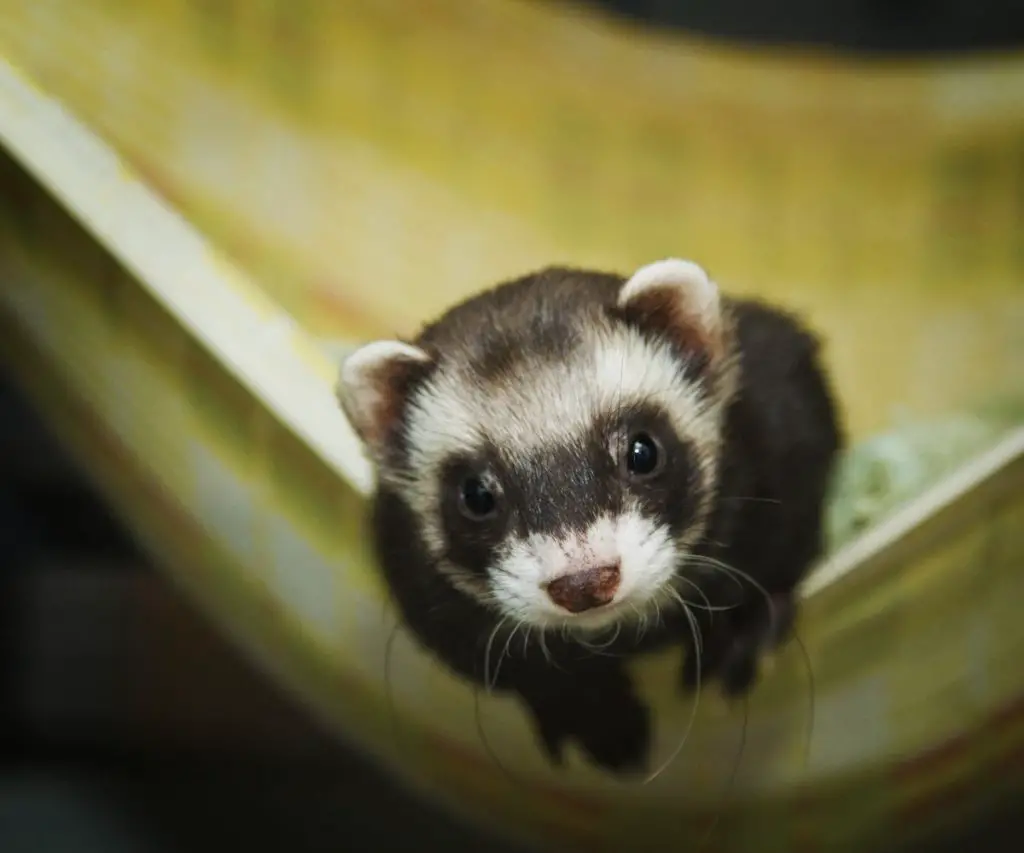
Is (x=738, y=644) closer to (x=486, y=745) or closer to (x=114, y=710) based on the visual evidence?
(x=486, y=745)

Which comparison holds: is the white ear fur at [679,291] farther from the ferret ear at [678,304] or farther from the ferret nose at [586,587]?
the ferret nose at [586,587]

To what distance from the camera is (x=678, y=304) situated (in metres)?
0.93

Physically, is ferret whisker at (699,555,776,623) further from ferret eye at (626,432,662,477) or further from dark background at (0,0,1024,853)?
dark background at (0,0,1024,853)

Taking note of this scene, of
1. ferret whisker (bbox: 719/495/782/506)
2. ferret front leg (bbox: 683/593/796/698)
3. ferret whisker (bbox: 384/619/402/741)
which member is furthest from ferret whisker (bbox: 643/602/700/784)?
ferret whisker (bbox: 384/619/402/741)

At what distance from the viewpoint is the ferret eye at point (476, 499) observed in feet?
2.89

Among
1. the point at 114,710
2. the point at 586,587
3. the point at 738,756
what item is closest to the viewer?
the point at 586,587

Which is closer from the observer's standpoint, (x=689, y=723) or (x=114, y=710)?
(x=689, y=723)

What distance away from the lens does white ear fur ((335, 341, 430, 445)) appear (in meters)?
0.93

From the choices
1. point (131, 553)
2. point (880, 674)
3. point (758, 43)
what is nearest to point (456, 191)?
point (758, 43)

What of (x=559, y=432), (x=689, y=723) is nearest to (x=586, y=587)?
(x=559, y=432)

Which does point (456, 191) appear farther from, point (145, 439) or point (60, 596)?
point (60, 596)

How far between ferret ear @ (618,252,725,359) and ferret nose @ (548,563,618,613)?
0.79ft

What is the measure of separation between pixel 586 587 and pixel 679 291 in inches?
11.1

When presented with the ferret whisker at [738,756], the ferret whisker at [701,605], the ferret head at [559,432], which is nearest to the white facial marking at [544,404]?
the ferret head at [559,432]
